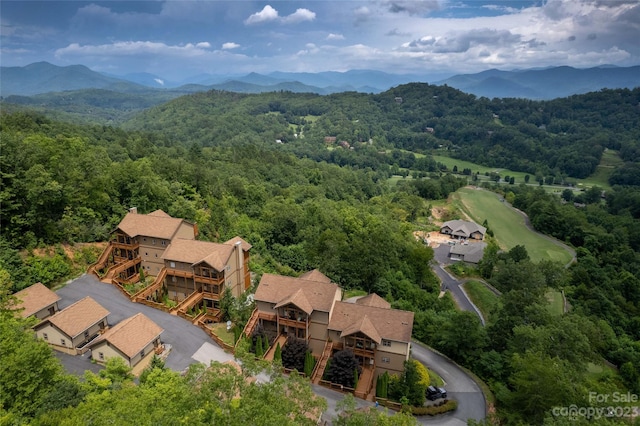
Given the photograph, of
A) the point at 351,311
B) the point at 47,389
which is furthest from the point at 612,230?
the point at 47,389

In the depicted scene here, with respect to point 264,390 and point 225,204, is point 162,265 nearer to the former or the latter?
point 225,204

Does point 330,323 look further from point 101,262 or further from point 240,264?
point 101,262

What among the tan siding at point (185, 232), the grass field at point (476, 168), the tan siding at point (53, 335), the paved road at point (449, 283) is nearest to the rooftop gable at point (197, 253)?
the tan siding at point (185, 232)

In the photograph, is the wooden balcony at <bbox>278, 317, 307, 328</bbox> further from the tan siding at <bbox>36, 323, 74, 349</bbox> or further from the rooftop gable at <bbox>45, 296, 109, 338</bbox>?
the tan siding at <bbox>36, 323, 74, 349</bbox>

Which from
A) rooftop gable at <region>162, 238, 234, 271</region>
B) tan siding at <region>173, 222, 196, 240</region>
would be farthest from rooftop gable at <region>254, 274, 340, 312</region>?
tan siding at <region>173, 222, 196, 240</region>

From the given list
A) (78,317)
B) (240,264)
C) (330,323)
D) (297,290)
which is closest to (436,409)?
(330,323)

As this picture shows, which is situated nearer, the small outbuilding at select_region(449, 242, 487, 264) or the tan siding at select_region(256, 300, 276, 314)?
the tan siding at select_region(256, 300, 276, 314)
